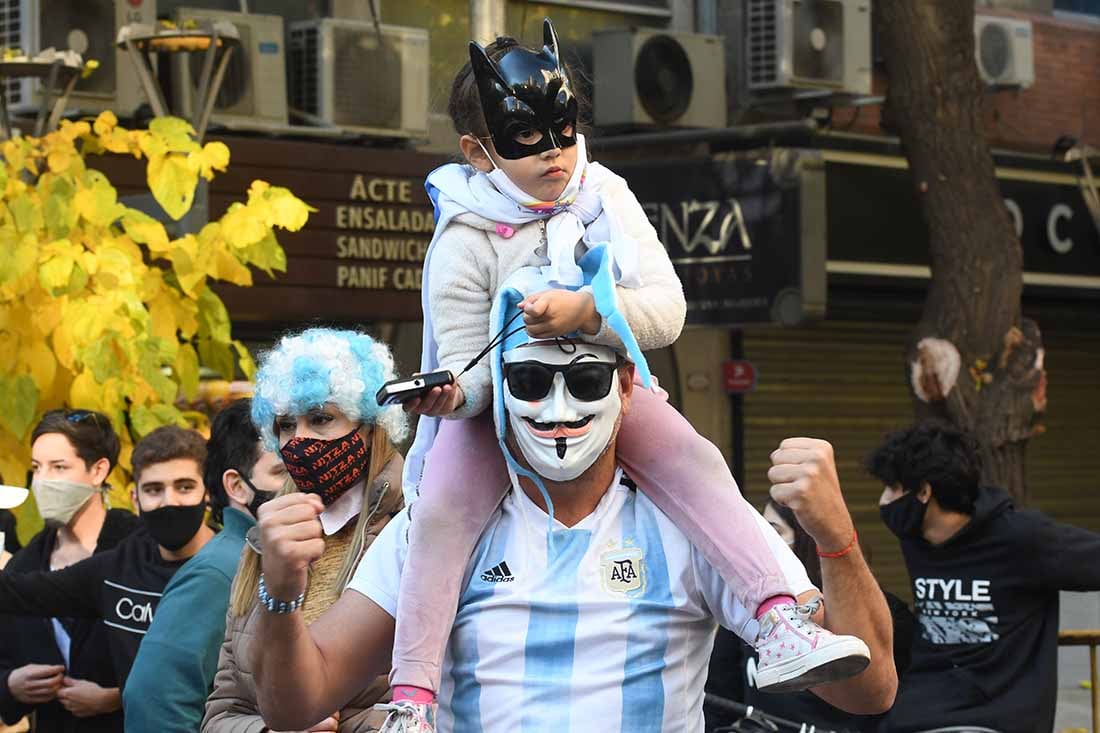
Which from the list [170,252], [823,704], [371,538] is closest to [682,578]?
[371,538]

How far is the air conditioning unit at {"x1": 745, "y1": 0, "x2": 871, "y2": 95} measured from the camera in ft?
47.9

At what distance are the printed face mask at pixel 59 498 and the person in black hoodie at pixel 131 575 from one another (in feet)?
1.82

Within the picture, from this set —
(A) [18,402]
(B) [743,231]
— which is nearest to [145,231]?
(A) [18,402]

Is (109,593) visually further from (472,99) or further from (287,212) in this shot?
(472,99)

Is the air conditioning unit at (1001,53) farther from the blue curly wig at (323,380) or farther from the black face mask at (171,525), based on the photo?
the blue curly wig at (323,380)

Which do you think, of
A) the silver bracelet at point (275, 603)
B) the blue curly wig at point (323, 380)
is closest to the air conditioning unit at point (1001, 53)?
the blue curly wig at point (323, 380)

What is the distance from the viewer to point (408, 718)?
11.5 feet

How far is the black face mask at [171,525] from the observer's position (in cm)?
579

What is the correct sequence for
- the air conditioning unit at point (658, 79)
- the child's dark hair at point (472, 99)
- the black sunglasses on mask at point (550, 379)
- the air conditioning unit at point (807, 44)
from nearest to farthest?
the black sunglasses on mask at point (550, 379), the child's dark hair at point (472, 99), the air conditioning unit at point (658, 79), the air conditioning unit at point (807, 44)

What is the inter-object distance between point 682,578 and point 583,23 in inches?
466

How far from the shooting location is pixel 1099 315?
18984 mm

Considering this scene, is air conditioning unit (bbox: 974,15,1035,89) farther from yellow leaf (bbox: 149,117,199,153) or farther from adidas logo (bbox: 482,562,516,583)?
adidas logo (bbox: 482,562,516,583)

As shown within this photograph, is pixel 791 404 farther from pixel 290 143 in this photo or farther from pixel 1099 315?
pixel 290 143

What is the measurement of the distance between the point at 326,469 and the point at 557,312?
1188mm
